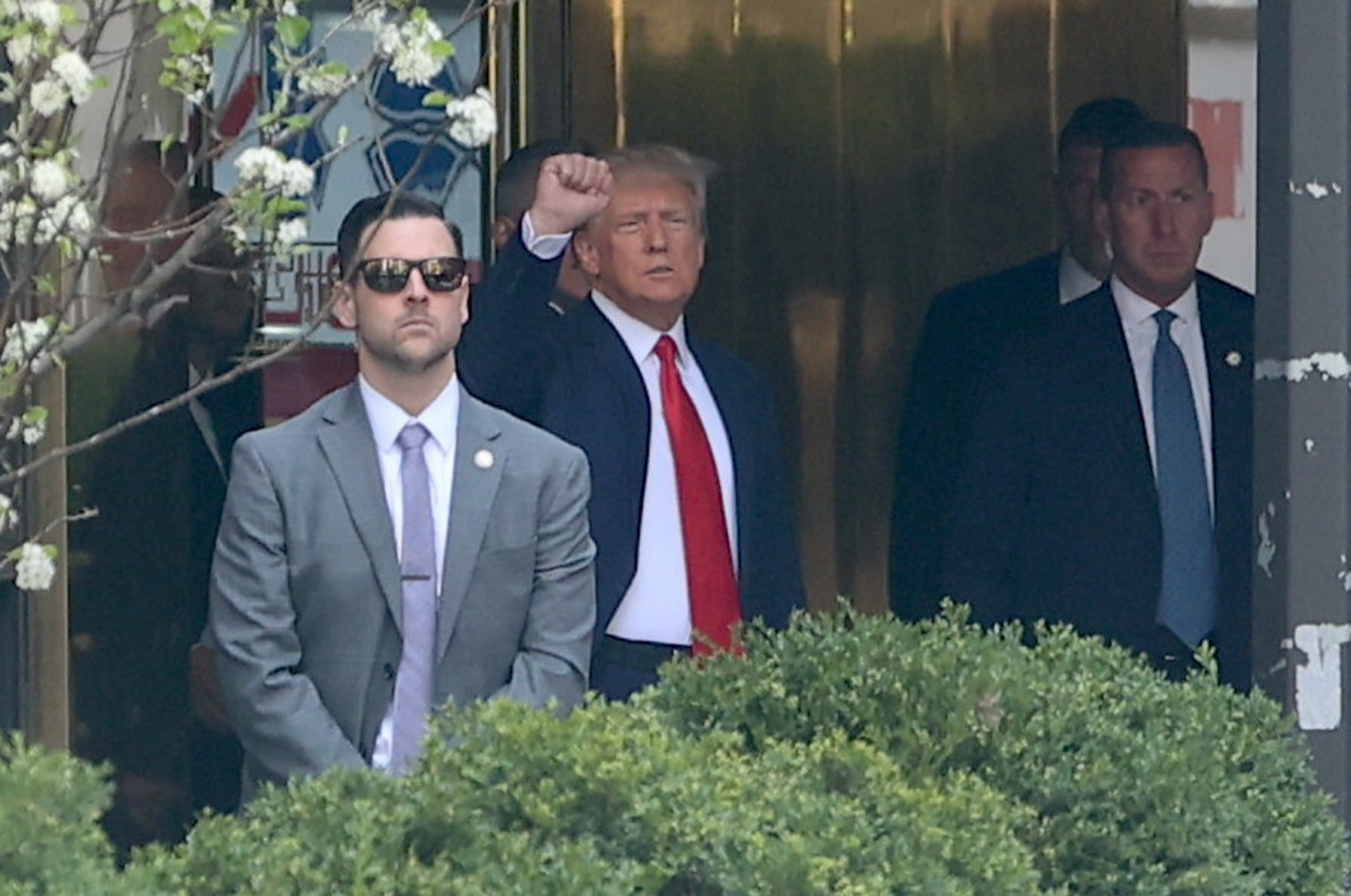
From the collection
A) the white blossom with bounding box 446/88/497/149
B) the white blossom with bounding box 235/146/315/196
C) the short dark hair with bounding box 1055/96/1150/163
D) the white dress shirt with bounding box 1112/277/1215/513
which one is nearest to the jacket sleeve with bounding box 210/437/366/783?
the white blossom with bounding box 446/88/497/149

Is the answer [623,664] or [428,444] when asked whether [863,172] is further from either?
[428,444]

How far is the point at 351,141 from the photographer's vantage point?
4570 mm

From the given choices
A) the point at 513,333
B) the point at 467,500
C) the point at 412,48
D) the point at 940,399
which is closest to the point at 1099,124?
the point at 940,399

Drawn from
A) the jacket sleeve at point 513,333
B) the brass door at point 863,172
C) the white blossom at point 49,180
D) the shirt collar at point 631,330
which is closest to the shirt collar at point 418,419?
the jacket sleeve at point 513,333

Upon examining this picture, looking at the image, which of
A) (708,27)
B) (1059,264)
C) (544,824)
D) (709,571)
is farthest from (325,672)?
(708,27)

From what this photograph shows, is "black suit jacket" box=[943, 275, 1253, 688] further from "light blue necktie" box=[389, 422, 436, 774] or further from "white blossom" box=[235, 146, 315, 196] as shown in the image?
"white blossom" box=[235, 146, 315, 196]

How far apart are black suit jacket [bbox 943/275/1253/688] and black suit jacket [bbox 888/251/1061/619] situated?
313mm

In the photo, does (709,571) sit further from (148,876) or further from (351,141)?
(148,876)

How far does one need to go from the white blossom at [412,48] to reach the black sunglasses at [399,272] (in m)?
0.94

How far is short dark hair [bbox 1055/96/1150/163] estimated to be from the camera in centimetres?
711

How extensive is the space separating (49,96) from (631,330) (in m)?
2.22

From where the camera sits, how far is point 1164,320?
6789 mm

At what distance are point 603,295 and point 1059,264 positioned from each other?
5.91 feet

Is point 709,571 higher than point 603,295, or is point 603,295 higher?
point 603,295
